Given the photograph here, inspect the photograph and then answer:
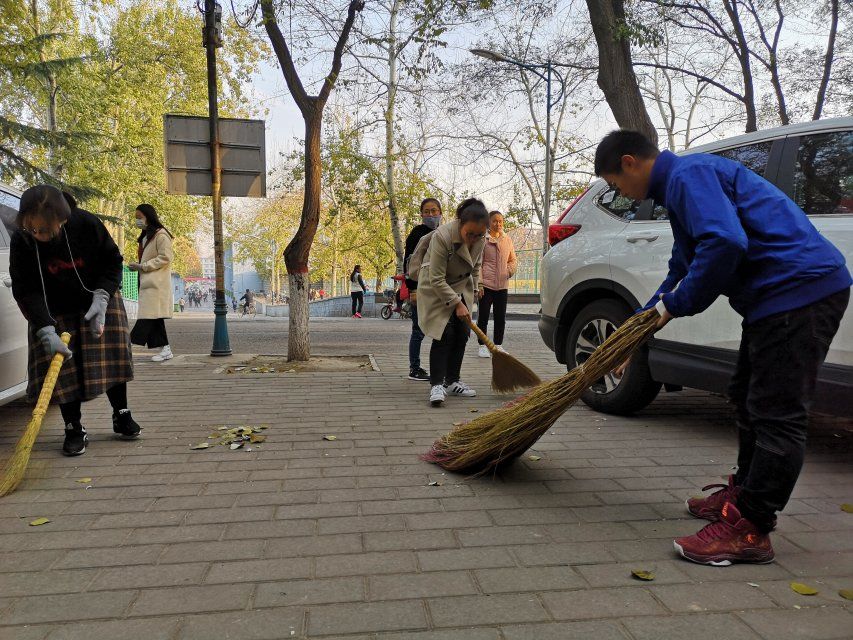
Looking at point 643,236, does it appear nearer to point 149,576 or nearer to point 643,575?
point 643,575

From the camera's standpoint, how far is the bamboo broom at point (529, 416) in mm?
2861

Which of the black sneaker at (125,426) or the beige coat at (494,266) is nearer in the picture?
the black sneaker at (125,426)

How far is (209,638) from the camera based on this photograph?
1.92 metres

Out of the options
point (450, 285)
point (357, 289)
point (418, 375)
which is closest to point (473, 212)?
point (450, 285)

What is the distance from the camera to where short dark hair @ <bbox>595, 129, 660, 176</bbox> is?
258 cm

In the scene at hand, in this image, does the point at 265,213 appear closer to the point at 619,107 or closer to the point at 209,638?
the point at 619,107

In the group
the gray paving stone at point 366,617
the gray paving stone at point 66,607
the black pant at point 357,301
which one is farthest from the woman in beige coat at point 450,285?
the black pant at point 357,301

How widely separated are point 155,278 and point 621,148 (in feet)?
20.3

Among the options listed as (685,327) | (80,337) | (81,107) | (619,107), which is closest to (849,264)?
(685,327)

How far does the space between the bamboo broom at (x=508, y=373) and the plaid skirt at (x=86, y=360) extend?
98.2 inches

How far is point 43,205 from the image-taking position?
11.1 ft

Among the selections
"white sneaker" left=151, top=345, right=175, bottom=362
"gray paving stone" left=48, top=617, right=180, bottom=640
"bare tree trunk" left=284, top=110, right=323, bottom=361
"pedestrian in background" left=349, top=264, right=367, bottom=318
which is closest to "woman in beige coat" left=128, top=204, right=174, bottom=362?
"white sneaker" left=151, top=345, right=175, bottom=362

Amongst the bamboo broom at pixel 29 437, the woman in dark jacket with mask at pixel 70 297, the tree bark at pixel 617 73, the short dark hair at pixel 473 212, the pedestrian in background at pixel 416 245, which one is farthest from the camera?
the tree bark at pixel 617 73

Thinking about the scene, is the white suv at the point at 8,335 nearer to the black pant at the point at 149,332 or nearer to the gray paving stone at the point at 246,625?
the gray paving stone at the point at 246,625
